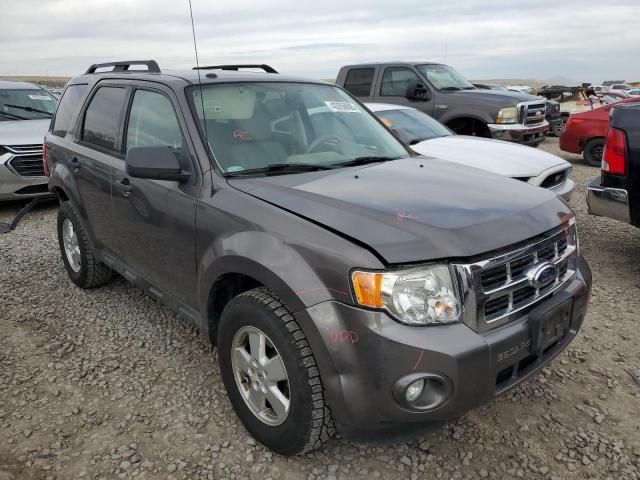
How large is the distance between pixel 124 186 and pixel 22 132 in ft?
17.0

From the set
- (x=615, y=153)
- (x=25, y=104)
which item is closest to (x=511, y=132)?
(x=615, y=153)

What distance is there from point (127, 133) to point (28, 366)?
5.23 feet

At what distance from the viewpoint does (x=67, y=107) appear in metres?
4.38

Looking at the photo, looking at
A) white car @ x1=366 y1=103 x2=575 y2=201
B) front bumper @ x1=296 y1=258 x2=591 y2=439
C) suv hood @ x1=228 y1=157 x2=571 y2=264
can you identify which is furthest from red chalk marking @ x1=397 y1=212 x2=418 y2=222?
white car @ x1=366 y1=103 x2=575 y2=201

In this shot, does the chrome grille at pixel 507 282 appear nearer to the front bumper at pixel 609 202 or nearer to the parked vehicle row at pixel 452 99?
the front bumper at pixel 609 202

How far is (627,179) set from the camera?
420 centimetres

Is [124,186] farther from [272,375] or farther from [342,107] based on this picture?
[272,375]

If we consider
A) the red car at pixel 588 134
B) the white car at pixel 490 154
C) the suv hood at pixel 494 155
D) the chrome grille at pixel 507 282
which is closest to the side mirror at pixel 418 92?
the white car at pixel 490 154

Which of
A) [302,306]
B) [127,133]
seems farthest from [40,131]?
[302,306]

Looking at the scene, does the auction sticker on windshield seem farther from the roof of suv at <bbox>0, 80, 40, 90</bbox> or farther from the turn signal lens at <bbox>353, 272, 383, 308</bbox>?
the roof of suv at <bbox>0, 80, 40, 90</bbox>

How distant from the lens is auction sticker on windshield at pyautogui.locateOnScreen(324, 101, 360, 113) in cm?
348

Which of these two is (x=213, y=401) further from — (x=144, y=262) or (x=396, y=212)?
(x=396, y=212)

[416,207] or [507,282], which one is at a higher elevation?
[416,207]

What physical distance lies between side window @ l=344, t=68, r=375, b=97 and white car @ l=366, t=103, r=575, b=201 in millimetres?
3245
